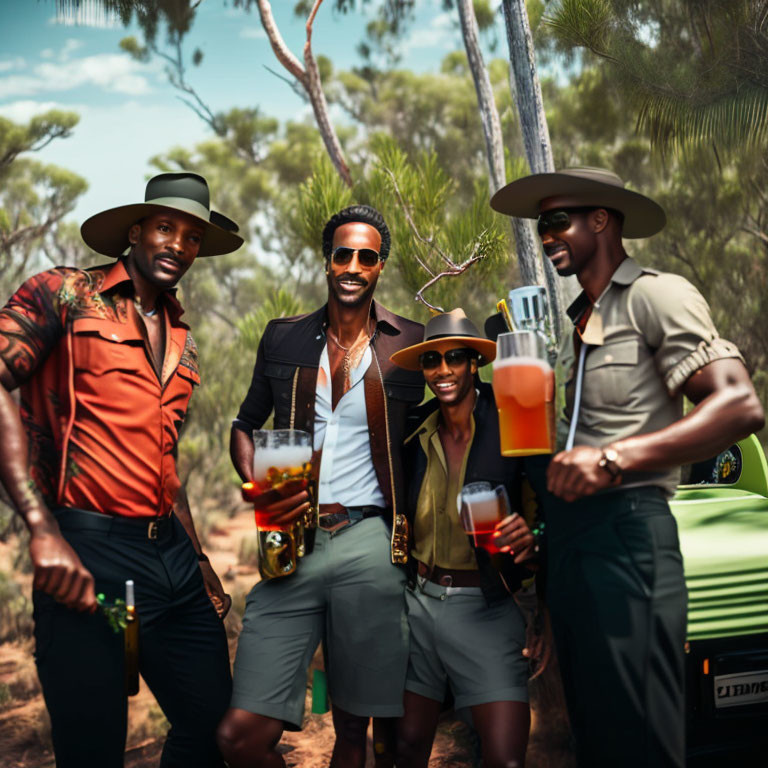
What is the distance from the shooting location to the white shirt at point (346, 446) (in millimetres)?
3119

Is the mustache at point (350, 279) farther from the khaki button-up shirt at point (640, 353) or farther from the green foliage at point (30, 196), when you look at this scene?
the green foliage at point (30, 196)

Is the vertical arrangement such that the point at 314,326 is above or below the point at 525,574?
above

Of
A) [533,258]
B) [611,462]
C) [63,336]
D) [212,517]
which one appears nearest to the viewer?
[611,462]

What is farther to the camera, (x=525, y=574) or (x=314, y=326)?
(x=314, y=326)

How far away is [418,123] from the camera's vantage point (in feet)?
79.4

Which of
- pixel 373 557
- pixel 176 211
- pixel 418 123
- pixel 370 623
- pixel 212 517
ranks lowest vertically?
pixel 212 517

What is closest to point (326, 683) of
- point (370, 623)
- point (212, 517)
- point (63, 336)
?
point (370, 623)

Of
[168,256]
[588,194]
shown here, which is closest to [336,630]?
[168,256]

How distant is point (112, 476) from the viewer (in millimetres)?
2811

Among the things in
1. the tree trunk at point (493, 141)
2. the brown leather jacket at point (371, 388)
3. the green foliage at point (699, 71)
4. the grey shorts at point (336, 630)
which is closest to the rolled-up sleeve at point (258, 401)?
the brown leather jacket at point (371, 388)

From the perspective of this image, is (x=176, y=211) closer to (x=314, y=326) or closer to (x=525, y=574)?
(x=314, y=326)

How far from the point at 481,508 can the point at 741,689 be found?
1.02 metres

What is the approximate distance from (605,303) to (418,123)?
75.1 ft

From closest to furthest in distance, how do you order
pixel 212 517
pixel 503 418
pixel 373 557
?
pixel 503 418, pixel 373 557, pixel 212 517
